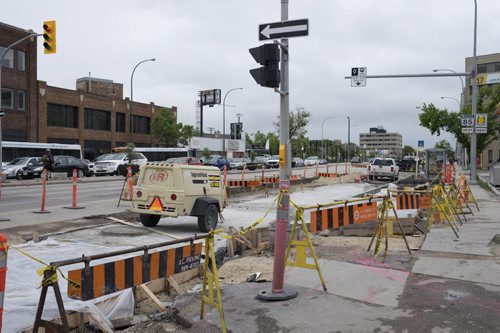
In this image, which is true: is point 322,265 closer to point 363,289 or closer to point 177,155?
point 363,289

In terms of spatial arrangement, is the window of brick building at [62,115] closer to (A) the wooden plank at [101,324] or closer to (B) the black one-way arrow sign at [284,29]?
(B) the black one-way arrow sign at [284,29]

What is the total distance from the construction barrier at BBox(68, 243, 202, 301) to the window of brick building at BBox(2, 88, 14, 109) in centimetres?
4615

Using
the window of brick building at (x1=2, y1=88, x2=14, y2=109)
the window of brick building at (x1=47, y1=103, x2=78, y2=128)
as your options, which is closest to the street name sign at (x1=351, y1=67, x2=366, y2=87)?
the window of brick building at (x1=2, y1=88, x2=14, y2=109)

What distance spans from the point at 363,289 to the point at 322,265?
1352 mm

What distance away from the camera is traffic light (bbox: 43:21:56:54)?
Answer: 20062 millimetres

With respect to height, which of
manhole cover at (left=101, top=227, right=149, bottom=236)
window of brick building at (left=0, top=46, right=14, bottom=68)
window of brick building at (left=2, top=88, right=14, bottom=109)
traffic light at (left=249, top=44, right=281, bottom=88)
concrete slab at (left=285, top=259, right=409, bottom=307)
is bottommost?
manhole cover at (left=101, top=227, right=149, bottom=236)

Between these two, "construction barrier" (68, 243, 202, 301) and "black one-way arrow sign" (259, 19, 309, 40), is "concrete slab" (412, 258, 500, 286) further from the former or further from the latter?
"black one-way arrow sign" (259, 19, 309, 40)

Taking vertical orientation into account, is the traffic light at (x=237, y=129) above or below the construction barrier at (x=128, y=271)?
above

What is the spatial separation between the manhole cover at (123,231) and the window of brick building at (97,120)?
161 ft

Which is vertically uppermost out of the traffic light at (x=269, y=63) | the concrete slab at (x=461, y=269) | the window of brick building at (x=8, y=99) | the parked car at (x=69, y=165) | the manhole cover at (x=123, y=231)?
the window of brick building at (x=8, y=99)

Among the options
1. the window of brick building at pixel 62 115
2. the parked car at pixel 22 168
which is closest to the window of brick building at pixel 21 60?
the window of brick building at pixel 62 115

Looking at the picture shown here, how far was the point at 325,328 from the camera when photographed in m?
5.01

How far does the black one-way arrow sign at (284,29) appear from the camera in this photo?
8148 millimetres

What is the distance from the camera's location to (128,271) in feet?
16.9
